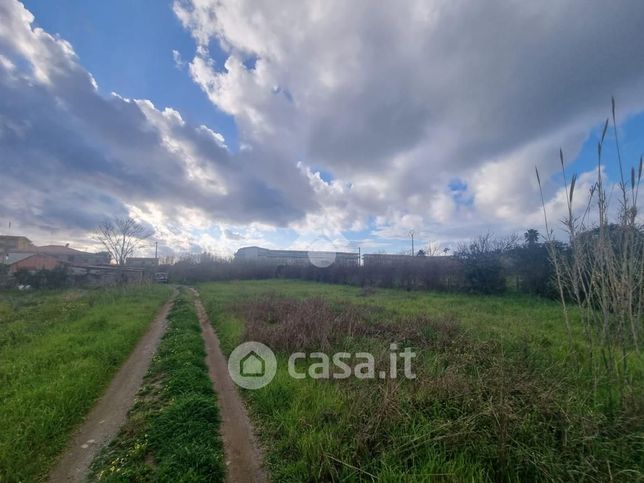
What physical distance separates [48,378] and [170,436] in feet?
11.6

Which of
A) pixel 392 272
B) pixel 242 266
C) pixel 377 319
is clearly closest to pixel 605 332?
pixel 377 319

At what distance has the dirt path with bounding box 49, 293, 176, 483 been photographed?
116 inches

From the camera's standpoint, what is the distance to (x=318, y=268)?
34250mm

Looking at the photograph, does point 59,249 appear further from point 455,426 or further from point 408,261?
point 455,426

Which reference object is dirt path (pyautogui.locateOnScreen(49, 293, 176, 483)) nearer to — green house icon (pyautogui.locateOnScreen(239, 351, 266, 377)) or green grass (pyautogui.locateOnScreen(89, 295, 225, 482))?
green grass (pyautogui.locateOnScreen(89, 295, 225, 482))

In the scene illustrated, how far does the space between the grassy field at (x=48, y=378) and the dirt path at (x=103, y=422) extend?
133mm

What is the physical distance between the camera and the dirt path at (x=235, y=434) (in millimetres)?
2834

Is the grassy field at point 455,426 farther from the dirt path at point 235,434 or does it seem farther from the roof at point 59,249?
the roof at point 59,249

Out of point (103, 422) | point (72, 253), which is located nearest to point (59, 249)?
point (72, 253)

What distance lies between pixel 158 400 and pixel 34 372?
3173mm

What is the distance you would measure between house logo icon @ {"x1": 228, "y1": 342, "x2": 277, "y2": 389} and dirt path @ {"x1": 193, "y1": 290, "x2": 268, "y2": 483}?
0.17 metres

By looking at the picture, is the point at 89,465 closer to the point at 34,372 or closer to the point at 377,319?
the point at 34,372

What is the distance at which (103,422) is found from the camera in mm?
3818

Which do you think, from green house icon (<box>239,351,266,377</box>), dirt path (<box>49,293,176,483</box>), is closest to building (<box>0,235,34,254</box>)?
dirt path (<box>49,293,176,483</box>)
